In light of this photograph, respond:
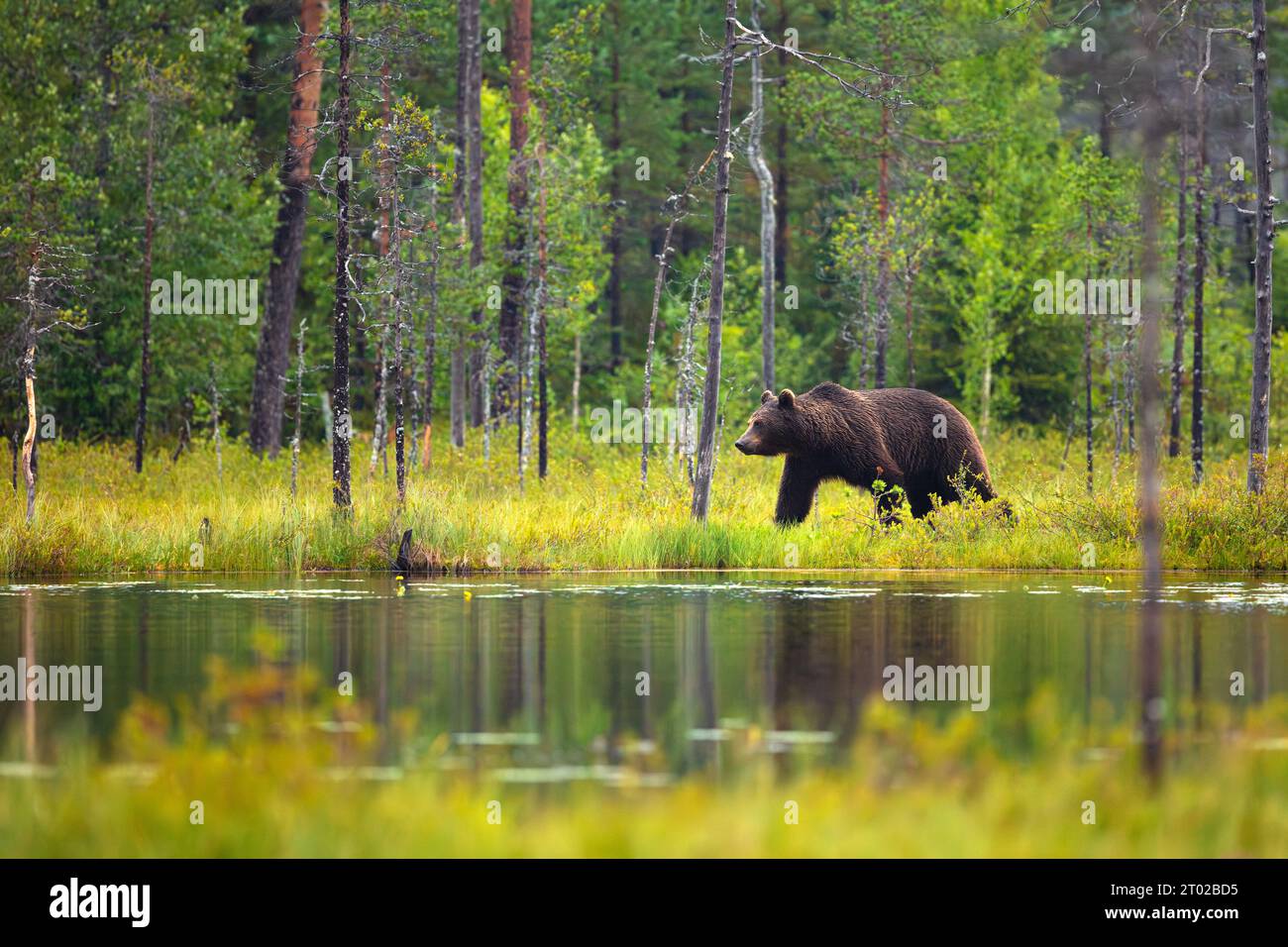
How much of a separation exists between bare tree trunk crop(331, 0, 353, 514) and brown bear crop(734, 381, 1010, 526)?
18.5 ft

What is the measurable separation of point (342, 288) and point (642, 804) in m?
18.9

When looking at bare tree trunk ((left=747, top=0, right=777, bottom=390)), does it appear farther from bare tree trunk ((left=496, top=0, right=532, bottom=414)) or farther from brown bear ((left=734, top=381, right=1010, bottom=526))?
brown bear ((left=734, top=381, right=1010, bottom=526))

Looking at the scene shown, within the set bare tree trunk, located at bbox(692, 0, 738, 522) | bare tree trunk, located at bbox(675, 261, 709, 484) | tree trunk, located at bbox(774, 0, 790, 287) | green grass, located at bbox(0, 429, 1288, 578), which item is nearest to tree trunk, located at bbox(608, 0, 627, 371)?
tree trunk, located at bbox(774, 0, 790, 287)

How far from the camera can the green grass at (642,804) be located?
736 centimetres

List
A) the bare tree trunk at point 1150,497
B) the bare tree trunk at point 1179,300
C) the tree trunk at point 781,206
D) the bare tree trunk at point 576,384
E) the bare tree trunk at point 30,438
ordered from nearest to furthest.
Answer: the bare tree trunk at point 1150,497 → the bare tree trunk at point 30,438 → the bare tree trunk at point 1179,300 → the bare tree trunk at point 576,384 → the tree trunk at point 781,206

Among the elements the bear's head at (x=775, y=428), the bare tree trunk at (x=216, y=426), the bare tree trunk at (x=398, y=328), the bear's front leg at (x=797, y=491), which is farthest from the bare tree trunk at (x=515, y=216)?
the bear's head at (x=775, y=428)

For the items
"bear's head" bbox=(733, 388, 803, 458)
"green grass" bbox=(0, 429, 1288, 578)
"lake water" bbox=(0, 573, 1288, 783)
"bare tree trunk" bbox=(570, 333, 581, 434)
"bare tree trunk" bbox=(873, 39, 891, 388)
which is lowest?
"lake water" bbox=(0, 573, 1288, 783)

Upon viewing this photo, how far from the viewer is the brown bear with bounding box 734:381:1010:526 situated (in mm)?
24641

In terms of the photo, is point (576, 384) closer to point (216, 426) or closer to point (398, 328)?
point (216, 426)

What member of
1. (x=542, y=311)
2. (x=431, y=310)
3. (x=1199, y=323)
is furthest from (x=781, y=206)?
(x=431, y=310)

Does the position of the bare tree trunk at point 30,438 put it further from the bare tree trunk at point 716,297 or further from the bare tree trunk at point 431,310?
the bare tree trunk at point 716,297

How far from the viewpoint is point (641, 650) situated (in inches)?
563

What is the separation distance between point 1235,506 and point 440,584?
34.0ft

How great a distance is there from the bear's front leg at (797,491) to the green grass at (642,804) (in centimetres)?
1548
